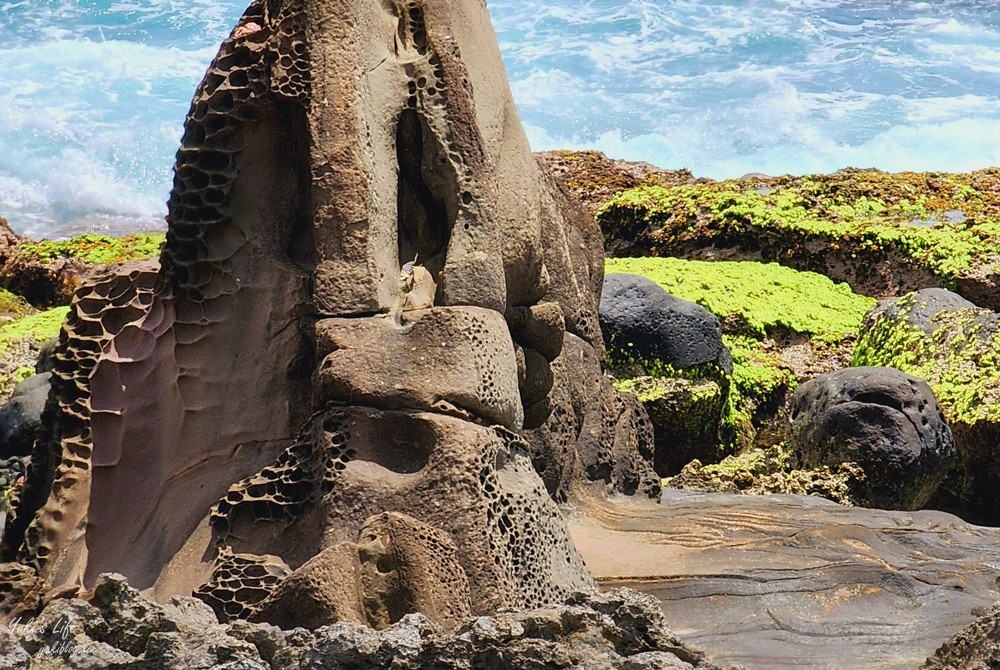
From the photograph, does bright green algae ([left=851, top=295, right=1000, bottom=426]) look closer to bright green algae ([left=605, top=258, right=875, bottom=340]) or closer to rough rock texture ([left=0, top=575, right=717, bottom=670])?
bright green algae ([left=605, top=258, right=875, bottom=340])

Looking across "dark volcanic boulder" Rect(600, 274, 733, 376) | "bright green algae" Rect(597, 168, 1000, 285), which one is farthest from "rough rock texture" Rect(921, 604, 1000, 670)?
"bright green algae" Rect(597, 168, 1000, 285)

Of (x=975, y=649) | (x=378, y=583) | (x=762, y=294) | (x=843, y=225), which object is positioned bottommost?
(x=762, y=294)

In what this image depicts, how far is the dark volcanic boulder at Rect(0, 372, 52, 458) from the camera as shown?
26.4 feet

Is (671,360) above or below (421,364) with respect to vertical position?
below

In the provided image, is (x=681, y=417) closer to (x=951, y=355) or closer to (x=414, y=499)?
(x=951, y=355)

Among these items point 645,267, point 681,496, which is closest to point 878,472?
point 681,496

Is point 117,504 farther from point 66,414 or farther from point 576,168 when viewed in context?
point 576,168

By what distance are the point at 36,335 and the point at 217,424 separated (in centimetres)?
552

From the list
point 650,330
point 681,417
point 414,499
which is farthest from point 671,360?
point 414,499

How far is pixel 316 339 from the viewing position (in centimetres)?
431

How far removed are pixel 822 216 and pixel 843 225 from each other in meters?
0.26

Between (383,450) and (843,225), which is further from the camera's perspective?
(843,225)

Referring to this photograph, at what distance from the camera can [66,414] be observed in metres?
4.73

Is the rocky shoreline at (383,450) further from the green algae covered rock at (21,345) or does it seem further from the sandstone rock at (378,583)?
the green algae covered rock at (21,345)
